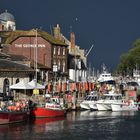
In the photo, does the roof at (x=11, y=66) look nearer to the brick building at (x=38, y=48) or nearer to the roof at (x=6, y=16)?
the brick building at (x=38, y=48)

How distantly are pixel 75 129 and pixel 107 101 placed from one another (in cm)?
4562

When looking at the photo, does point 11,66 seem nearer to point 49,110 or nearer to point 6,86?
point 6,86

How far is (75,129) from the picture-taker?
294 ft

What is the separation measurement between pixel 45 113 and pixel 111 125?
42.6 feet

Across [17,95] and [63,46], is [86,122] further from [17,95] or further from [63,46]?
[63,46]

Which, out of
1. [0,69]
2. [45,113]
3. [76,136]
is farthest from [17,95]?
[76,136]

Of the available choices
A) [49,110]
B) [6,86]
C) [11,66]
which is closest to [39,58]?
[11,66]

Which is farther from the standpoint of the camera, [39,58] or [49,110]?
[39,58]

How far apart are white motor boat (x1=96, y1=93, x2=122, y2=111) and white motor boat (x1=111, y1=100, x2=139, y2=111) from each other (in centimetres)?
112

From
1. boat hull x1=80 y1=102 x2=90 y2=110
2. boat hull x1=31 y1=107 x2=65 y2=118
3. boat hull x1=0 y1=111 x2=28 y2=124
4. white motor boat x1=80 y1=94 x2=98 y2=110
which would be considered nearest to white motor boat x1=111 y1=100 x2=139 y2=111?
white motor boat x1=80 y1=94 x2=98 y2=110

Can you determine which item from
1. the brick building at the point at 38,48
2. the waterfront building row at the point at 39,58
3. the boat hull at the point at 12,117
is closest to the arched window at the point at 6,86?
the waterfront building row at the point at 39,58

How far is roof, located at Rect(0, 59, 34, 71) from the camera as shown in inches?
4585

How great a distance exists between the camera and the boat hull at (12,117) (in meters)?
91.2

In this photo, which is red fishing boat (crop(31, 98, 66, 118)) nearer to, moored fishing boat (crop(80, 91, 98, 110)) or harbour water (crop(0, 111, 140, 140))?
harbour water (crop(0, 111, 140, 140))
